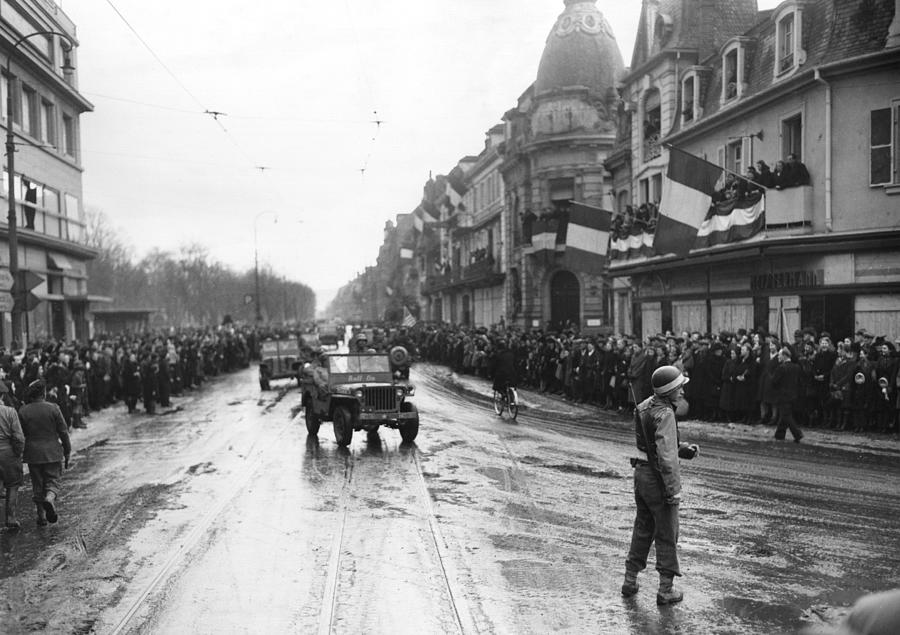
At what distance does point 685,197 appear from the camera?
23.0 m

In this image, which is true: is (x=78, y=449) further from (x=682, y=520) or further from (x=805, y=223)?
(x=805, y=223)

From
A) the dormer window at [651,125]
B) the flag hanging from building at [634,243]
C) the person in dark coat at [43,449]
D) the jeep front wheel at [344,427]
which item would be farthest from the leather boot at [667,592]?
the dormer window at [651,125]

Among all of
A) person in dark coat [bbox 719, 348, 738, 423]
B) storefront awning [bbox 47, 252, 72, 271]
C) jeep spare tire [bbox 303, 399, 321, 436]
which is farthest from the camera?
storefront awning [bbox 47, 252, 72, 271]

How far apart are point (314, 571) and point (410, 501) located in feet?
10.7

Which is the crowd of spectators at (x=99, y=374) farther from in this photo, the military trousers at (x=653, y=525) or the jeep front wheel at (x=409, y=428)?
the military trousers at (x=653, y=525)

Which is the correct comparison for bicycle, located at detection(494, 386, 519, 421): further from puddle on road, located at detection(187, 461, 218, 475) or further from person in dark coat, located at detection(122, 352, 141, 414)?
person in dark coat, located at detection(122, 352, 141, 414)

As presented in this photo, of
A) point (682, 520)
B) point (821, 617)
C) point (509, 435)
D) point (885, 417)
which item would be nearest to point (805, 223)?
point (885, 417)

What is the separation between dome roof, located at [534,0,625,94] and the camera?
49969mm

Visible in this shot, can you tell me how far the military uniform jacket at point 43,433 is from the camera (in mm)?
10664

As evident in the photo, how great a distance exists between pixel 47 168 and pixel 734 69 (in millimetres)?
25814

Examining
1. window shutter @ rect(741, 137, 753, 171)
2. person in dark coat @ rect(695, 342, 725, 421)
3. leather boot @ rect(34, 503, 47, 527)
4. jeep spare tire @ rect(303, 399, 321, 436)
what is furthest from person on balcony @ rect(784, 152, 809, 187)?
leather boot @ rect(34, 503, 47, 527)

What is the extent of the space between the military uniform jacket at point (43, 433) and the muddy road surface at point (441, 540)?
32.6 inches

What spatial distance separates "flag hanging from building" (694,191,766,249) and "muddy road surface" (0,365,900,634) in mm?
7896

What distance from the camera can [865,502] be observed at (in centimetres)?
1065
